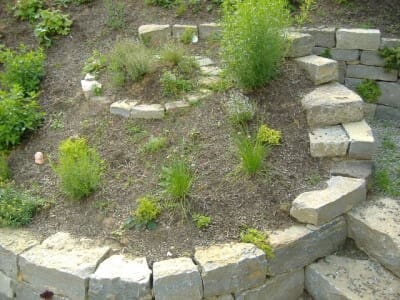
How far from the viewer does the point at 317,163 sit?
4.02 metres

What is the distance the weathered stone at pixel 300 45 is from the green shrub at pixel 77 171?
216 cm

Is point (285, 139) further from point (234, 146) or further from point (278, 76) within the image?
point (278, 76)

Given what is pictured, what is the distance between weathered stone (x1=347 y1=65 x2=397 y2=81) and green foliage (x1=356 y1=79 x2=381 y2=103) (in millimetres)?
53

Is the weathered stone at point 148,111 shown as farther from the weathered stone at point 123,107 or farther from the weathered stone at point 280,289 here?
the weathered stone at point 280,289

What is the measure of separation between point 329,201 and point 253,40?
1.44 meters

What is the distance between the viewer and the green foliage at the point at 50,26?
5789 mm

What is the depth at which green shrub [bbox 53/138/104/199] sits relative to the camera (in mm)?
3721

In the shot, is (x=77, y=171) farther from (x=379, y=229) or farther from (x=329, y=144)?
(x=379, y=229)

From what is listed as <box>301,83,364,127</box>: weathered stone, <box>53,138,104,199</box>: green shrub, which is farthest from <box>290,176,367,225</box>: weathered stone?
<box>53,138,104,199</box>: green shrub

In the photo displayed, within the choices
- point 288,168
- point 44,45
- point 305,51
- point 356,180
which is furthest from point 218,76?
point 44,45

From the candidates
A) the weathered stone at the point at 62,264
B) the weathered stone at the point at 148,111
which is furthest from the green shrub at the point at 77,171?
the weathered stone at the point at 148,111

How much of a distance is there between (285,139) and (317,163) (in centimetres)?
33

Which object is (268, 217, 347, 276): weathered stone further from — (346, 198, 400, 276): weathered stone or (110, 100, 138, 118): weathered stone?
(110, 100, 138, 118): weathered stone

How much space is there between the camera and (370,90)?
538cm
